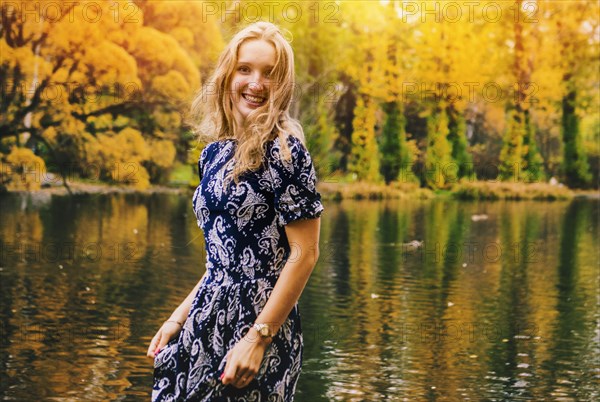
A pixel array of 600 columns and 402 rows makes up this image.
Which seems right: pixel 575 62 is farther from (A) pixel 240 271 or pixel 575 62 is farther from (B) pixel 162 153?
(A) pixel 240 271

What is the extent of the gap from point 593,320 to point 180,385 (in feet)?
18.6

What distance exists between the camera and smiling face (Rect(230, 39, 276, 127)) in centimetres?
202

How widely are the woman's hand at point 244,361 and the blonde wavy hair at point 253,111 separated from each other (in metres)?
0.28

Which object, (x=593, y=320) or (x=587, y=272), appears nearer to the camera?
(x=593, y=320)

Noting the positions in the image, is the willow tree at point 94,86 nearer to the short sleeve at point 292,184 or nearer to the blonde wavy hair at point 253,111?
the blonde wavy hair at point 253,111

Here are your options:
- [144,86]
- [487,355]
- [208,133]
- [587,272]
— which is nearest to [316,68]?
[144,86]

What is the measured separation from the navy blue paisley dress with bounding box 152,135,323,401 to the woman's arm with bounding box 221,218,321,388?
0.11 ft

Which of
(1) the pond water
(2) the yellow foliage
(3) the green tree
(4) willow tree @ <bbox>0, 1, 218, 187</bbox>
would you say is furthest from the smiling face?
(3) the green tree

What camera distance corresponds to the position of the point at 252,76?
203 cm

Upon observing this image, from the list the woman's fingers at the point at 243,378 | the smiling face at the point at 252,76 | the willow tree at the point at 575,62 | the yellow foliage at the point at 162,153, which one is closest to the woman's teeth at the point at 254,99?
the smiling face at the point at 252,76

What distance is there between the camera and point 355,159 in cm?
1956

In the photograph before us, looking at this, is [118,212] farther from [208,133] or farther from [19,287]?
[208,133]

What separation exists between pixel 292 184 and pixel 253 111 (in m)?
0.16

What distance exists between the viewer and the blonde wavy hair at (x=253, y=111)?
196 centimetres
